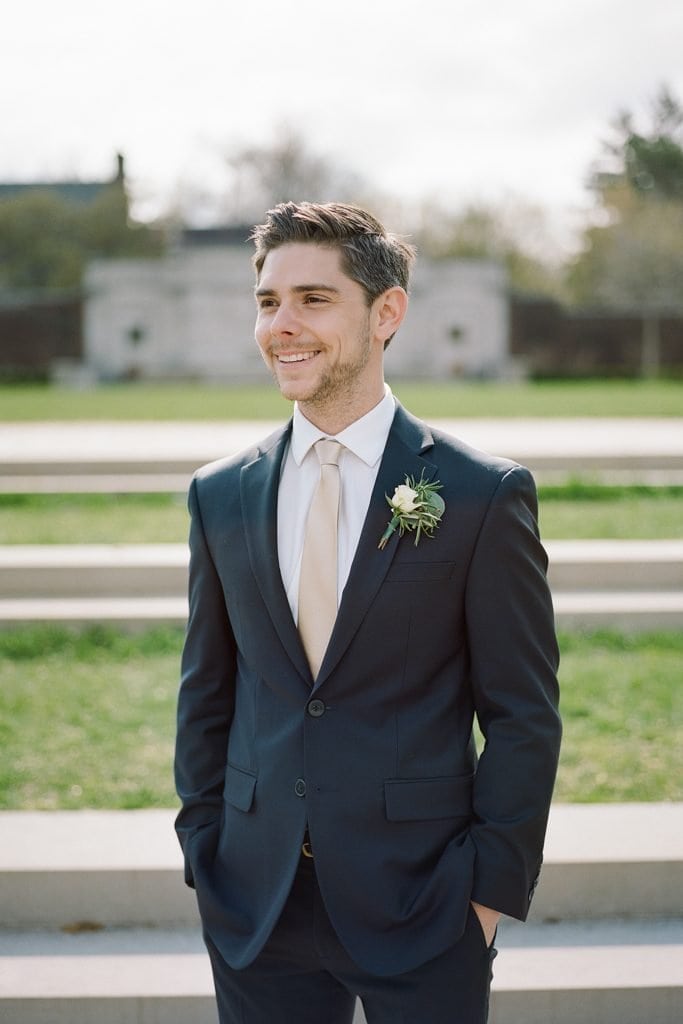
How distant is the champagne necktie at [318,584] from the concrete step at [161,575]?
4583 mm

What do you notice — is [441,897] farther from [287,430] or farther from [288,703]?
[287,430]

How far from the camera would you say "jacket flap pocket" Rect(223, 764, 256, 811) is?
2.11m

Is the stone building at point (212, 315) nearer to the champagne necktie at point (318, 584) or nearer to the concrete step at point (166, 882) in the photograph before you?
the concrete step at point (166, 882)

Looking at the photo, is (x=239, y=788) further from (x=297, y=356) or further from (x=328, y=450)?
(x=297, y=356)

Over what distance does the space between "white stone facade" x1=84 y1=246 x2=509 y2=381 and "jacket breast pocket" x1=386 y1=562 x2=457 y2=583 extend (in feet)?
150

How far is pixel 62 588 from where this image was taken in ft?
21.8

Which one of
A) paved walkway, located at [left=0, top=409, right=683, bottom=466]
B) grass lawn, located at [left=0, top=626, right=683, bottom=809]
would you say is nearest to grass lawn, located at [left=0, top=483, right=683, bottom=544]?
paved walkway, located at [left=0, top=409, right=683, bottom=466]

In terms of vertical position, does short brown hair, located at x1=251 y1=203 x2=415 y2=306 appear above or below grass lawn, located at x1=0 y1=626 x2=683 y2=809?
above

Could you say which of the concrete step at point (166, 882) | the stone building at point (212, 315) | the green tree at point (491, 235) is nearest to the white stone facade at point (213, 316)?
the stone building at point (212, 315)

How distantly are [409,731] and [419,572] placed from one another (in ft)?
0.96

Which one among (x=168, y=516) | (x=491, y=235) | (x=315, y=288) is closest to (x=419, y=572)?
(x=315, y=288)

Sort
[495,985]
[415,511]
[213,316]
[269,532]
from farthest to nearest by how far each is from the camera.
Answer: [213,316]
[495,985]
[269,532]
[415,511]

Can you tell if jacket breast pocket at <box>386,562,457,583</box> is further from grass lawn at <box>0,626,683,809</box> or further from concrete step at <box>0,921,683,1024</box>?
grass lawn at <box>0,626,683,809</box>

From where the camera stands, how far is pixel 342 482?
7.05 feet
